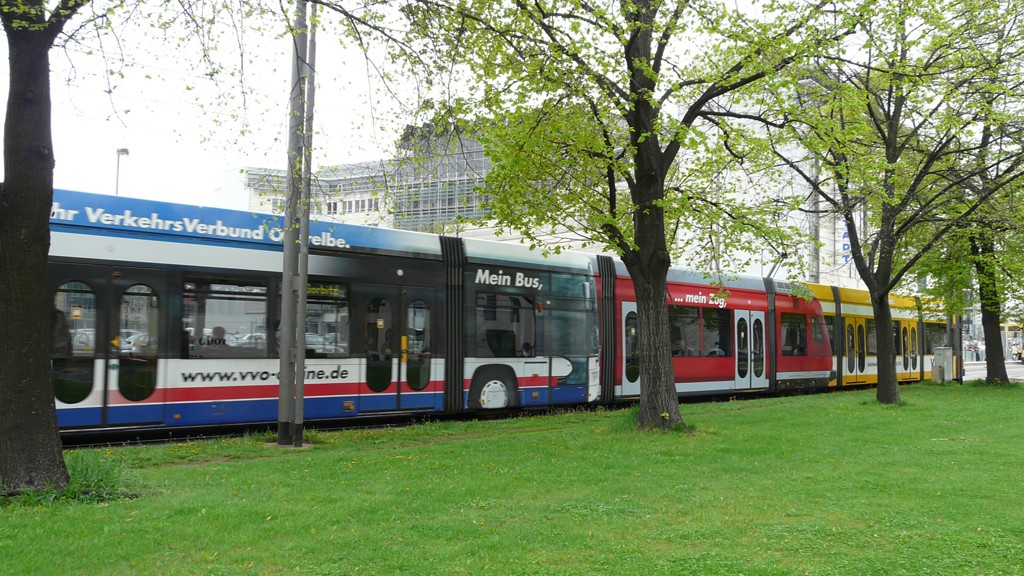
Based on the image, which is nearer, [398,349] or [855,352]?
[398,349]

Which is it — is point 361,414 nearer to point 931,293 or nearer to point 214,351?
point 214,351

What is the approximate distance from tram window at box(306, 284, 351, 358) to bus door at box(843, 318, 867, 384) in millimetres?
18467

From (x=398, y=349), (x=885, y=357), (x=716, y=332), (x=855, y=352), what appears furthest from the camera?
(x=855, y=352)

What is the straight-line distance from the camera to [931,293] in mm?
26625

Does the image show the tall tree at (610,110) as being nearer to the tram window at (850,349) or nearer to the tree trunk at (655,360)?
the tree trunk at (655,360)

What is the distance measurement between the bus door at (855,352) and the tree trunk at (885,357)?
6.62 metres

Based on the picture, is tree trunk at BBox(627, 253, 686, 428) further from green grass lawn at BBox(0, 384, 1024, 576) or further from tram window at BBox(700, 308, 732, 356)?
tram window at BBox(700, 308, 732, 356)

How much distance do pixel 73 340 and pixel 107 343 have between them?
42cm

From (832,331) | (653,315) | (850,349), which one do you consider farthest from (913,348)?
(653,315)

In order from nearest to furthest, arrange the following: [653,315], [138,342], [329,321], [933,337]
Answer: [138,342] < [653,315] < [329,321] < [933,337]

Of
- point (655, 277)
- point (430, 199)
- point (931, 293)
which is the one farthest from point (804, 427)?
point (931, 293)

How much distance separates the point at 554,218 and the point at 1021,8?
1170 centimetres

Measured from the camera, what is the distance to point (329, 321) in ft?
44.0

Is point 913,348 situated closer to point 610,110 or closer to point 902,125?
point 902,125
